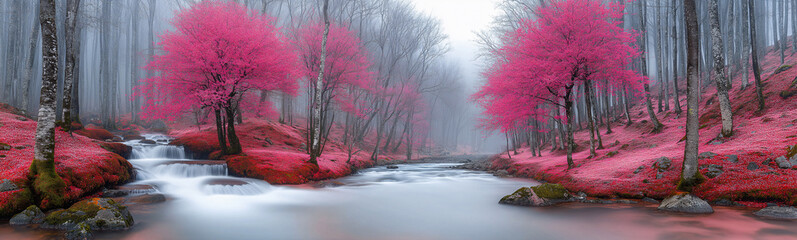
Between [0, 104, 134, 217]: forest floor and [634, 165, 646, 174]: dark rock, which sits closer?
[0, 104, 134, 217]: forest floor

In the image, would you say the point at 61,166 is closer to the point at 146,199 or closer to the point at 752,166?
the point at 146,199

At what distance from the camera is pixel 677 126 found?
53.2 ft

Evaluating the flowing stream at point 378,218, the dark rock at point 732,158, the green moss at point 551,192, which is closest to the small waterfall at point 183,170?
the flowing stream at point 378,218

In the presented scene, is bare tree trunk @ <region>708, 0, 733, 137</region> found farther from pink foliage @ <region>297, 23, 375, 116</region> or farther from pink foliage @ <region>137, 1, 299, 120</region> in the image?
pink foliage @ <region>137, 1, 299, 120</region>

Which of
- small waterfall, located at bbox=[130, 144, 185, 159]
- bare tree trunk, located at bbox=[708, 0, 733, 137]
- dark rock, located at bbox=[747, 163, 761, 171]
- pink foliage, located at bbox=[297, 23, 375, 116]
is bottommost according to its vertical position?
dark rock, located at bbox=[747, 163, 761, 171]

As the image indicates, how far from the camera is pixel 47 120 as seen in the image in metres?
7.22

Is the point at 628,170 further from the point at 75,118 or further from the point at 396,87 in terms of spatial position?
the point at 75,118

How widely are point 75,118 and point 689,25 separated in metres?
24.6

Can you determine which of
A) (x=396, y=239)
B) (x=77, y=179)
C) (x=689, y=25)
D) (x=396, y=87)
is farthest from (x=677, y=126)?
(x=77, y=179)

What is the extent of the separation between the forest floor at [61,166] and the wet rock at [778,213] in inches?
559

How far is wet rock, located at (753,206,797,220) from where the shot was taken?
20.4ft

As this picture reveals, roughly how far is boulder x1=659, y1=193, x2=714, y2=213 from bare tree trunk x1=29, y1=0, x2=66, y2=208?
42.9 ft

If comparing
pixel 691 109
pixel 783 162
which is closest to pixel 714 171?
pixel 783 162

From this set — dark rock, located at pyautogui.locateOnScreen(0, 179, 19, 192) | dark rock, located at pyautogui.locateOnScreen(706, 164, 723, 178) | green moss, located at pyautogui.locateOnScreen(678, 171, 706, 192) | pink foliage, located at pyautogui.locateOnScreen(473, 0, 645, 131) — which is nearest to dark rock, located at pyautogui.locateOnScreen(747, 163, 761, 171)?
dark rock, located at pyautogui.locateOnScreen(706, 164, 723, 178)
